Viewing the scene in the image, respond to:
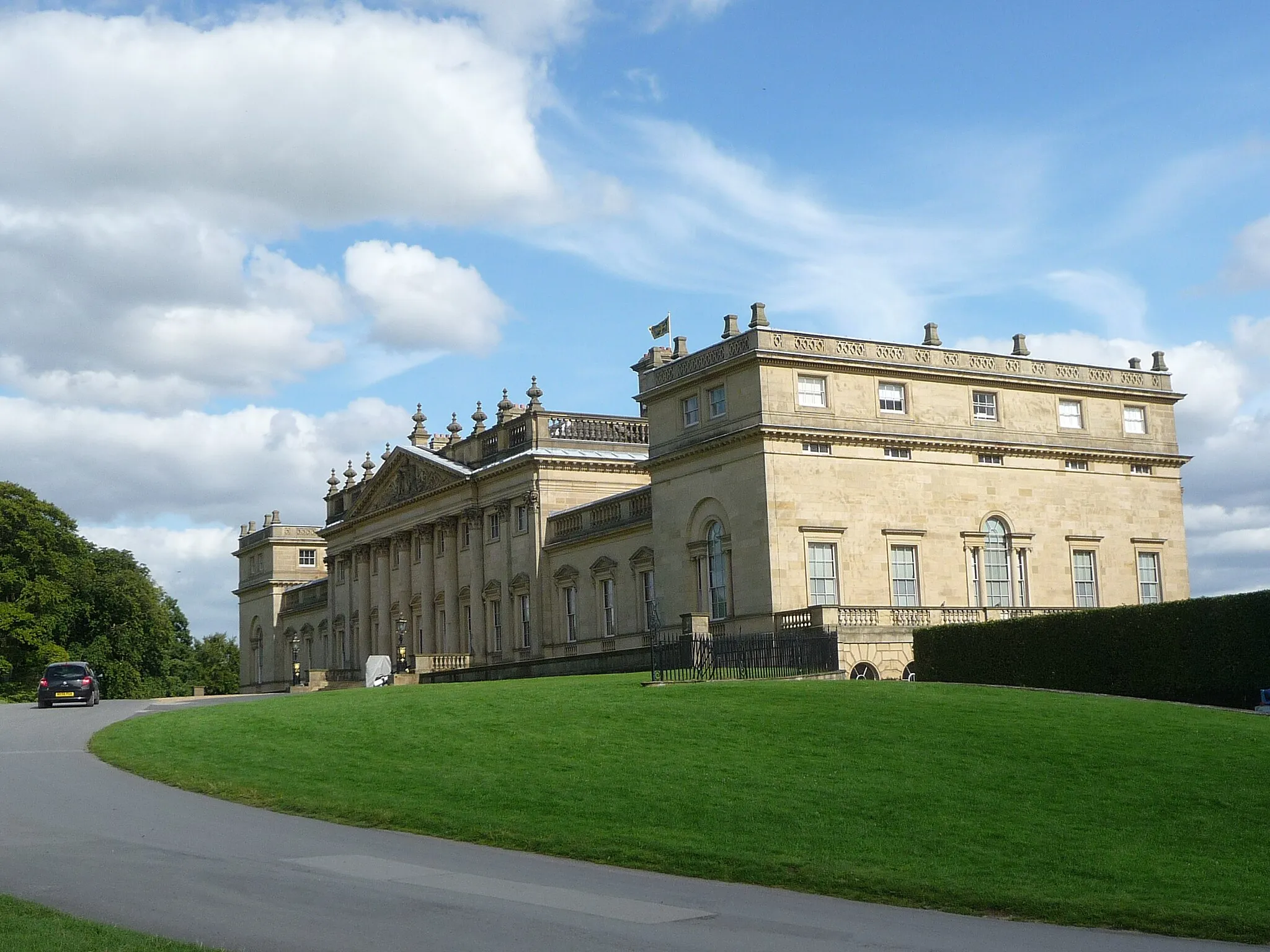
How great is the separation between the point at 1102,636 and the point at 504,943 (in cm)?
2734

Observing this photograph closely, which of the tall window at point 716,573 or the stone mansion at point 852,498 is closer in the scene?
the stone mansion at point 852,498

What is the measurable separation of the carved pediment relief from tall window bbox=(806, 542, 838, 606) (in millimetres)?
27069

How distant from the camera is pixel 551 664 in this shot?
52938 mm

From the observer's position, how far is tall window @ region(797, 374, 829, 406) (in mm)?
49375

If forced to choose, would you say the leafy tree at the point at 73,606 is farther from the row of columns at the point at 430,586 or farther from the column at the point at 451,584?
the column at the point at 451,584

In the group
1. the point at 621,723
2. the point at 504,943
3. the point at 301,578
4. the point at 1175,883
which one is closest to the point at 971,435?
the point at 621,723

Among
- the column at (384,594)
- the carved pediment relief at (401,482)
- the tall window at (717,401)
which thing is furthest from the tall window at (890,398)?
the column at (384,594)

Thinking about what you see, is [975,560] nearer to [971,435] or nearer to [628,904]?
[971,435]

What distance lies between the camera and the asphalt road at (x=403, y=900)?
40.4 ft

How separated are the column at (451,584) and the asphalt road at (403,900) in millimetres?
53967

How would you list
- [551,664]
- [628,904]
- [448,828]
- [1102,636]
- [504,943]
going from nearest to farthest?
1. [504,943]
2. [628,904]
3. [448,828]
4. [1102,636]
5. [551,664]

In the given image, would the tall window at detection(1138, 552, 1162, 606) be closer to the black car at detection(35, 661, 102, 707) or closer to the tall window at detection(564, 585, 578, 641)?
the tall window at detection(564, 585, 578, 641)

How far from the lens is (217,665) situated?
14312 centimetres

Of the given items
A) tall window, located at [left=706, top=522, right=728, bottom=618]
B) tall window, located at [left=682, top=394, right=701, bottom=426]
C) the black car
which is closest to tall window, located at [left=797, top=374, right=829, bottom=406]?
tall window, located at [left=682, top=394, right=701, bottom=426]
